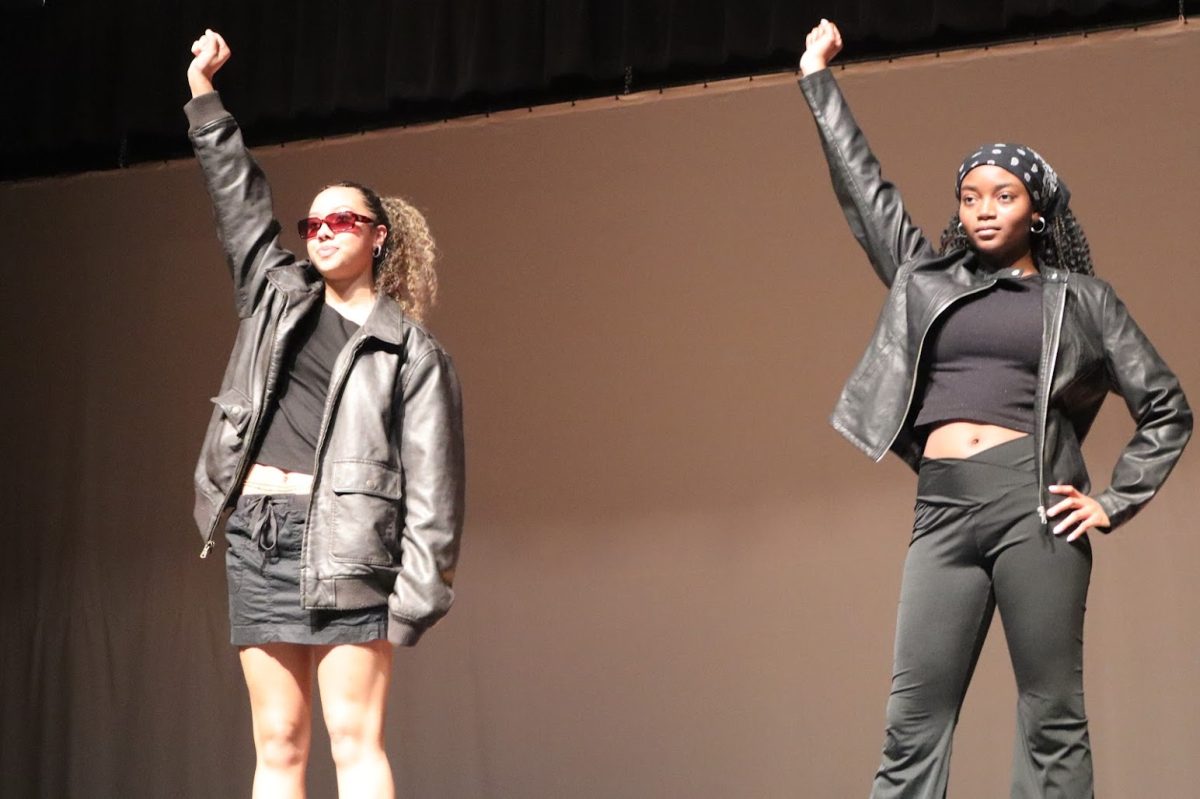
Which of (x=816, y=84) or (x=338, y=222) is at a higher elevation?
(x=816, y=84)

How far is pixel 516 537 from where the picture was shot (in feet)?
16.2

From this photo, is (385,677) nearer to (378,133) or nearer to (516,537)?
(516,537)

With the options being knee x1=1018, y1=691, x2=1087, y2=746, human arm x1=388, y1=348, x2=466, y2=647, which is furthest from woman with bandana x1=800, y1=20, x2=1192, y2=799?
human arm x1=388, y1=348, x2=466, y2=647

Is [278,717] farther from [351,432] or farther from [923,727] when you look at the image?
[923,727]

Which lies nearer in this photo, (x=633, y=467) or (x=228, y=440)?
(x=228, y=440)

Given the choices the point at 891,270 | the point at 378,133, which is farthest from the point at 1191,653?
the point at 378,133

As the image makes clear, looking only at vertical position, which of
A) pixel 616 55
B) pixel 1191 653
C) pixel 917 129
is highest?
pixel 616 55

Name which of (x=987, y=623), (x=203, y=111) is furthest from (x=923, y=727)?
(x=203, y=111)

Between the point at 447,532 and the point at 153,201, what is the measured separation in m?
3.32

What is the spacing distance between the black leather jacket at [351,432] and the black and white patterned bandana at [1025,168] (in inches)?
40.1

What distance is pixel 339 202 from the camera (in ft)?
9.27

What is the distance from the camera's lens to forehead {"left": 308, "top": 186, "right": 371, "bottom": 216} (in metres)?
2.82

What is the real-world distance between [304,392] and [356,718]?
1.92 ft

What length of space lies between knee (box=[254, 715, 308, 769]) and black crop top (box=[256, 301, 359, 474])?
1.42 feet
